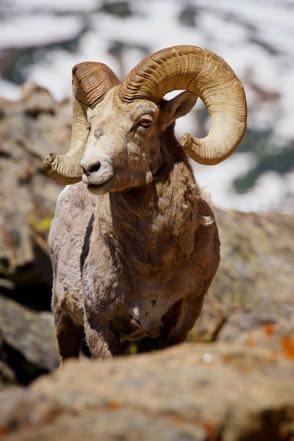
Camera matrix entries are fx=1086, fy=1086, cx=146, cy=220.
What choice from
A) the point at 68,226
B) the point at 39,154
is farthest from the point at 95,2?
the point at 68,226

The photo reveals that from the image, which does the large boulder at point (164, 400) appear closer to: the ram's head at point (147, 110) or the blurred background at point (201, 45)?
the ram's head at point (147, 110)

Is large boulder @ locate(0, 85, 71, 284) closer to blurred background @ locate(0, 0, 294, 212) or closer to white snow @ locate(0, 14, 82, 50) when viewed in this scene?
blurred background @ locate(0, 0, 294, 212)

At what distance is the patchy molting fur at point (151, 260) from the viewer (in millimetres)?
10320

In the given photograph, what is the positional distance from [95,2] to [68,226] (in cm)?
4633

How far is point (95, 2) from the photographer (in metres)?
56.9

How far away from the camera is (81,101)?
1104 centimetres

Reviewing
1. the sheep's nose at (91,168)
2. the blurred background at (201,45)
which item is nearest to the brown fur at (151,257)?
the sheep's nose at (91,168)

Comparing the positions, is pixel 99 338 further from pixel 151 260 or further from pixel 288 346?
pixel 288 346

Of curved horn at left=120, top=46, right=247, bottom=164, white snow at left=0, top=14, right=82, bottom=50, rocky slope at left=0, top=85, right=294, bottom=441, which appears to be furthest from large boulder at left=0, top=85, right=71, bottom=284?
white snow at left=0, top=14, right=82, bottom=50

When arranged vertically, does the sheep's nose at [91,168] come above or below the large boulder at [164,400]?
below

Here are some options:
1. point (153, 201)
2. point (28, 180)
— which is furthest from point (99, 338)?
point (28, 180)

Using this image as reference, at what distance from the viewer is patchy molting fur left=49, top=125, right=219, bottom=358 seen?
10.3m

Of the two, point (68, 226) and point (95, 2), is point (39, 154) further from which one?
point (95, 2)

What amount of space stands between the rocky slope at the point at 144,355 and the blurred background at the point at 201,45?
19.4 m
